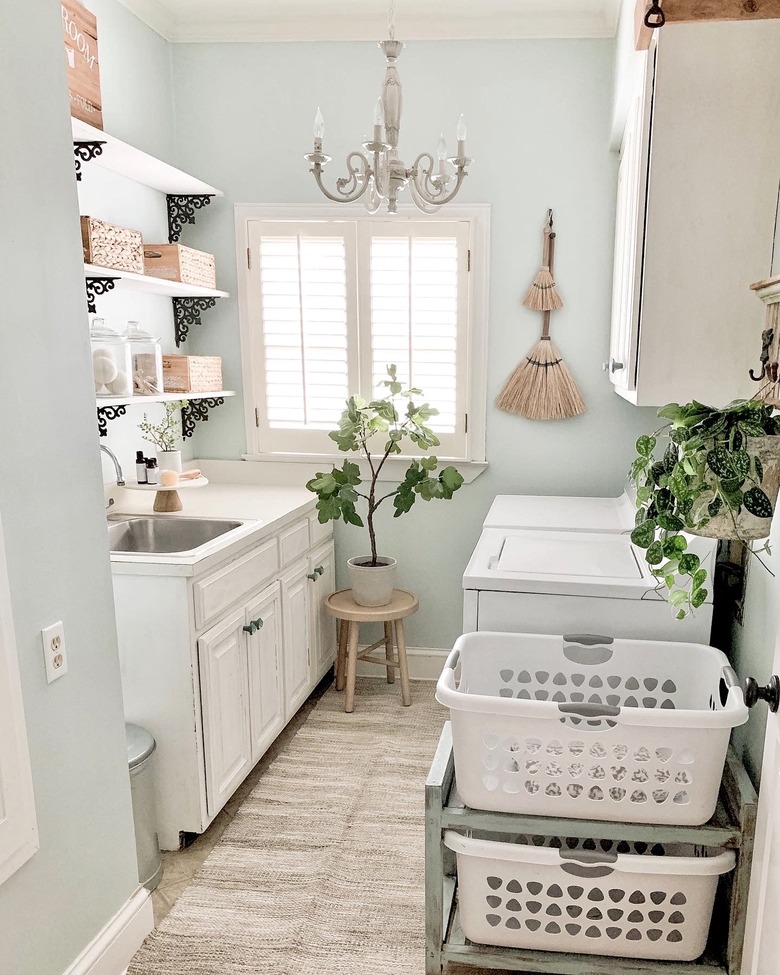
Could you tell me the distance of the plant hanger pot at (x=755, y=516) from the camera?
1249mm

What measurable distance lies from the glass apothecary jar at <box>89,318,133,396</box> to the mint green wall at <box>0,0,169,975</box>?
0.88 m

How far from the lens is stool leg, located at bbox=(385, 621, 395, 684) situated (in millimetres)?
3447

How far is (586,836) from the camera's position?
1.71m

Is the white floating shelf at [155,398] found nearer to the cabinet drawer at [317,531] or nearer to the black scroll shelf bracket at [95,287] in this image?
the black scroll shelf bracket at [95,287]

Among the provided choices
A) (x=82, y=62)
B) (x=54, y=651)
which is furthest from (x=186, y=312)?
(x=54, y=651)

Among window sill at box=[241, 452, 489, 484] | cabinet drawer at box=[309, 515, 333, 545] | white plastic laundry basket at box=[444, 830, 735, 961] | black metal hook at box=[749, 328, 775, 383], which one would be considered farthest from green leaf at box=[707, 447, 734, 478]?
window sill at box=[241, 452, 489, 484]

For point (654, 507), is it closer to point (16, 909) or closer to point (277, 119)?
point (16, 909)

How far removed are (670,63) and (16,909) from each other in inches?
92.6

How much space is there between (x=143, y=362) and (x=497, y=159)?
1.71 meters

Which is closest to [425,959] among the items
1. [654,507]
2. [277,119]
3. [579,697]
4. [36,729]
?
[579,697]

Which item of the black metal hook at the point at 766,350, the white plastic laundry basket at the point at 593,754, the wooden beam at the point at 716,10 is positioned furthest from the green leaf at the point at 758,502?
the wooden beam at the point at 716,10

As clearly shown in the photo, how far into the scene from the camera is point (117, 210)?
295cm

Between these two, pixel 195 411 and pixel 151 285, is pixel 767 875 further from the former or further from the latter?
pixel 195 411

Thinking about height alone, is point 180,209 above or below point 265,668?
above
